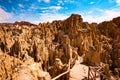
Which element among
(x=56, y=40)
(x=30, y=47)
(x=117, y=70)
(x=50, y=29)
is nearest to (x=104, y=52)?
(x=117, y=70)

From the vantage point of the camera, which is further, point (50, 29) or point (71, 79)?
point (50, 29)

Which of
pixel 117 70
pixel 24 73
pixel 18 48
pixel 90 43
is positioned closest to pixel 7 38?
pixel 18 48

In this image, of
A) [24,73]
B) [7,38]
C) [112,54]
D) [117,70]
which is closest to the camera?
[24,73]

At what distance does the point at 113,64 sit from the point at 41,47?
13.5 meters

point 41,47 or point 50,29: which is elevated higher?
point 50,29

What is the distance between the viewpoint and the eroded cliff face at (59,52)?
45.3 feet

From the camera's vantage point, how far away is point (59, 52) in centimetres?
2794

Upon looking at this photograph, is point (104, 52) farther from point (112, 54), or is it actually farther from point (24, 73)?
point (24, 73)

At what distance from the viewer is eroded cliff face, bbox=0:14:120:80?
45.3ft

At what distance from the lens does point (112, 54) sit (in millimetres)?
24156

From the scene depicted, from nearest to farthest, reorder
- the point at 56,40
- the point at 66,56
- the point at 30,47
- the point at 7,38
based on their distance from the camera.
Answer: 1. the point at 66,56
2. the point at 30,47
3. the point at 7,38
4. the point at 56,40

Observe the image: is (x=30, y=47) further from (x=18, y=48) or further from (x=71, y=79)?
(x=71, y=79)

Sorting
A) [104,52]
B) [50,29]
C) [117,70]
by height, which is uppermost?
[50,29]

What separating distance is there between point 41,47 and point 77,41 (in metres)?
9.18
